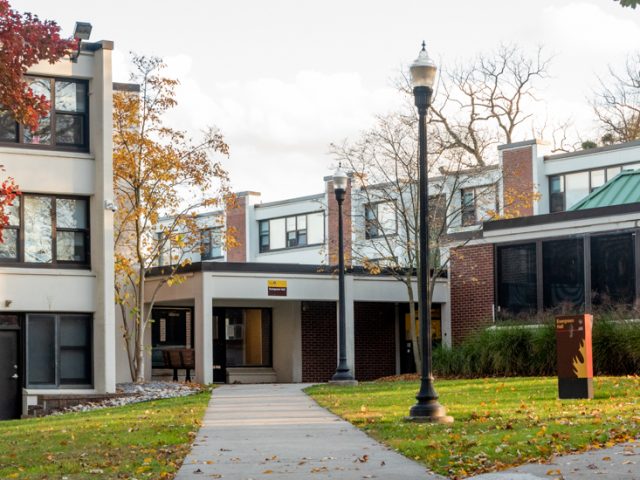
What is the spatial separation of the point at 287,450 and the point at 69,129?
55.7 ft

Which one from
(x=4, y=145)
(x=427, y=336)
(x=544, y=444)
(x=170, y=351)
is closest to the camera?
(x=544, y=444)

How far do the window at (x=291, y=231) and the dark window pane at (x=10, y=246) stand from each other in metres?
31.0

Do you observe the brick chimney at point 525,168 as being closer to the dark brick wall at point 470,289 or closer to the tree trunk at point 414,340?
the dark brick wall at point 470,289

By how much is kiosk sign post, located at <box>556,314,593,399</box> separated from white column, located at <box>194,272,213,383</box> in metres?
14.1

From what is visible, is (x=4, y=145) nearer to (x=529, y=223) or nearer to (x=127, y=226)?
(x=127, y=226)

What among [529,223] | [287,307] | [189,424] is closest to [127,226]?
[287,307]

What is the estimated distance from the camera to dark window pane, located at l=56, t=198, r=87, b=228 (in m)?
28.6

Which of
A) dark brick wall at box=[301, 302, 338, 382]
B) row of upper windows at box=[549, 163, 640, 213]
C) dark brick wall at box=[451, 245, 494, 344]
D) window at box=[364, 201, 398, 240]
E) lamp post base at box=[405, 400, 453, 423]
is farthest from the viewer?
row of upper windows at box=[549, 163, 640, 213]

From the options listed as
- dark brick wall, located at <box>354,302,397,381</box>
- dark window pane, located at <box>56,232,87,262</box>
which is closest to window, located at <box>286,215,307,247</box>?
dark brick wall, located at <box>354,302,397,381</box>

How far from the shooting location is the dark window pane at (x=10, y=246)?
28.0 m

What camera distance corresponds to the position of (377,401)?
20.8 meters

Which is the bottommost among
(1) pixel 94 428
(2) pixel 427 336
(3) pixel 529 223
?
(1) pixel 94 428

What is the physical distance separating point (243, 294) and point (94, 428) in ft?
53.1

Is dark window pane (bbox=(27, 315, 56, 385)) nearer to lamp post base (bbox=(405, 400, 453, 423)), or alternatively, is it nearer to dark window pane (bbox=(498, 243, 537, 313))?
dark window pane (bbox=(498, 243, 537, 313))
